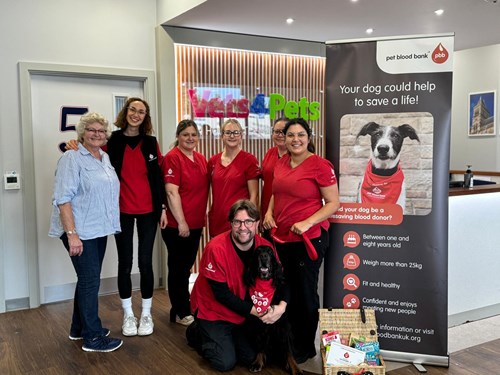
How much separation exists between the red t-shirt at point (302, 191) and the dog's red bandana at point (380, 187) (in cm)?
23

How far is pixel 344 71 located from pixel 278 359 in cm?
180

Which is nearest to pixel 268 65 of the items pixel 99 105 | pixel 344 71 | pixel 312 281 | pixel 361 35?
pixel 361 35

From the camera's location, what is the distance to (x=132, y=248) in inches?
128

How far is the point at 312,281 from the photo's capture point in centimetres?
279

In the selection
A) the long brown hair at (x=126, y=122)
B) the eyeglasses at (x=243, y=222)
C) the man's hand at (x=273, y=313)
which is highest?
the long brown hair at (x=126, y=122)

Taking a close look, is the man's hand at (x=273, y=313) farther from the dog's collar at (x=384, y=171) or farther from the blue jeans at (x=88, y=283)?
the blue jeans at (x=88, y=283)

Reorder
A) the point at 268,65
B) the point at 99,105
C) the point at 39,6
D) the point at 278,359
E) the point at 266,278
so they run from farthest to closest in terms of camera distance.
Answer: the point at 268,65 → the point at 99,105 → the point at 39,6 → the point at 278,359 → the point at 266,278

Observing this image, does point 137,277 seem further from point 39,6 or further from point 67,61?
point 39,6

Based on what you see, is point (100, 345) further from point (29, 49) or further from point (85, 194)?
point (29, 49)

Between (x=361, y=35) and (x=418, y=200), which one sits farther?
(x=361, y=35)

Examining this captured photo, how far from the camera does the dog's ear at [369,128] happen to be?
9.31 feet

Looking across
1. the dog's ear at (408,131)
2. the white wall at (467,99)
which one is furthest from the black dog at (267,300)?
the white wall at (467,99)

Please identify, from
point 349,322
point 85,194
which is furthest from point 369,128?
point 85,194

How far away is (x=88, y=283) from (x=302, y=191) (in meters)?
1.45
